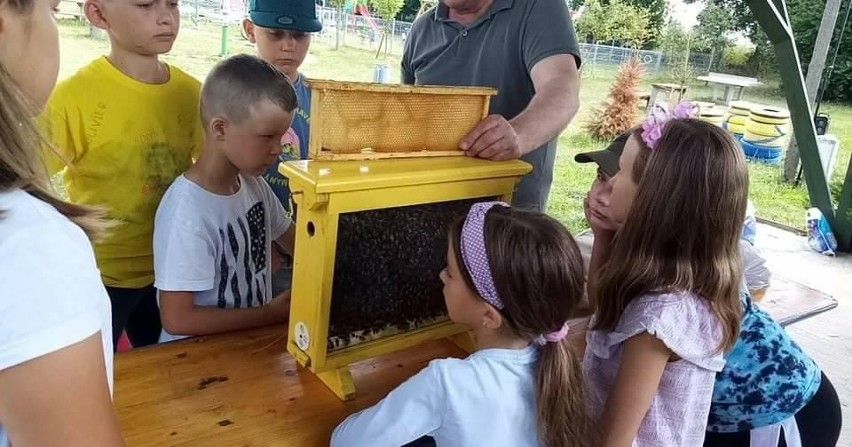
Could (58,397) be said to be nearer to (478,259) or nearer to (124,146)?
(478,259)

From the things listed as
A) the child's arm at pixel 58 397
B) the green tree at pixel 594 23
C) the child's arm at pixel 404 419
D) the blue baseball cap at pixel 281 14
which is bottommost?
the child's arm at pixel 404 419

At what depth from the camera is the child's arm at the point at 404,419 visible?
1.00m

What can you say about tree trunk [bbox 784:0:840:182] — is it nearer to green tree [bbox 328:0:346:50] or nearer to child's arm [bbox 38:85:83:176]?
green tree [bbox 328:0:346:50]

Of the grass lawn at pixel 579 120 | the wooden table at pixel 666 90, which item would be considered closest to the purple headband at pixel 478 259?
the grass lawn at pixel 579 120

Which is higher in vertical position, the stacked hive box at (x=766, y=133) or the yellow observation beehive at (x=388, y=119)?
the yellow observation beehive at (x=388, y=119)

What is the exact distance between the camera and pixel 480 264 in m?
1.06

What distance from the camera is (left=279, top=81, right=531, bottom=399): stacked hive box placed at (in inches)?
42.0

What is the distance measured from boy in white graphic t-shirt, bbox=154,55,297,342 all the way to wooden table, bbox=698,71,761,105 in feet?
24.7

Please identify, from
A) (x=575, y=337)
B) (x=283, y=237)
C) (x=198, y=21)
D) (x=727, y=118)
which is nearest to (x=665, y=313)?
(x=575, y=337)

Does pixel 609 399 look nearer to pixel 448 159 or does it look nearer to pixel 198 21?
pixel 448 159

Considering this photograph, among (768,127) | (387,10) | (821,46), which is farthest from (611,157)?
(768,127)

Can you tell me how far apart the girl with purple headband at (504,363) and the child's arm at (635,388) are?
0.25 feet

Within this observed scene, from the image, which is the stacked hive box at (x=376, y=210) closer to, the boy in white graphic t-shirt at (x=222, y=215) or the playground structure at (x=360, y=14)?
the boy in white graphic t-shirt at (x=222, y=215)

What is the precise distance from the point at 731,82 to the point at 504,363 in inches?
308
